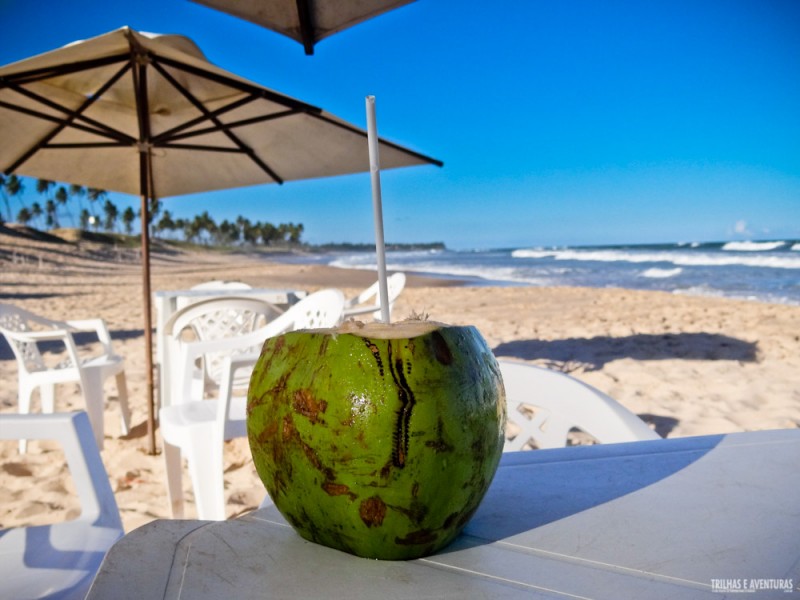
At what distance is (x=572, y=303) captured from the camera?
10.1m

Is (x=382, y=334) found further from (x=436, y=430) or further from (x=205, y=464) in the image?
(x=205, y=464)

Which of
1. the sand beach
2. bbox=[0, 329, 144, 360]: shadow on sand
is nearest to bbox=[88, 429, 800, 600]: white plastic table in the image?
the sand beach

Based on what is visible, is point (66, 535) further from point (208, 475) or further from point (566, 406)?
point (566, 406)

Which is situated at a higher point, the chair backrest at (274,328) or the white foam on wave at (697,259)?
the white foam on wave at (697,259)

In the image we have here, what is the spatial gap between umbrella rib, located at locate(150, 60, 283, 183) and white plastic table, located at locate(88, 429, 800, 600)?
2.65 metres

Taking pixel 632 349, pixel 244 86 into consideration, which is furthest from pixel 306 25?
pixel 632 349

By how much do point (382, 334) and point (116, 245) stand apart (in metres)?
44.3

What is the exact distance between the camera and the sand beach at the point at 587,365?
2.50 metres

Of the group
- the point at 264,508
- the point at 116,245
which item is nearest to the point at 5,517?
the point at 264,508

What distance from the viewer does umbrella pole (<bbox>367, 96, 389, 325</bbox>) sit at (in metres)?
0.54

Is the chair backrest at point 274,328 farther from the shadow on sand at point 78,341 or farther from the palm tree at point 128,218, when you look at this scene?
the palm tree at point 128,218

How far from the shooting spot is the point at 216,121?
10.6ft

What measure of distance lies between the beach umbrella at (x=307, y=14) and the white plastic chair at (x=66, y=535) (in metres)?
1.81

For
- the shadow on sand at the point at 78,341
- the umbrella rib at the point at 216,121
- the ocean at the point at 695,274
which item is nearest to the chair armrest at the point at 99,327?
the umbrella rib at the point at 216,121
